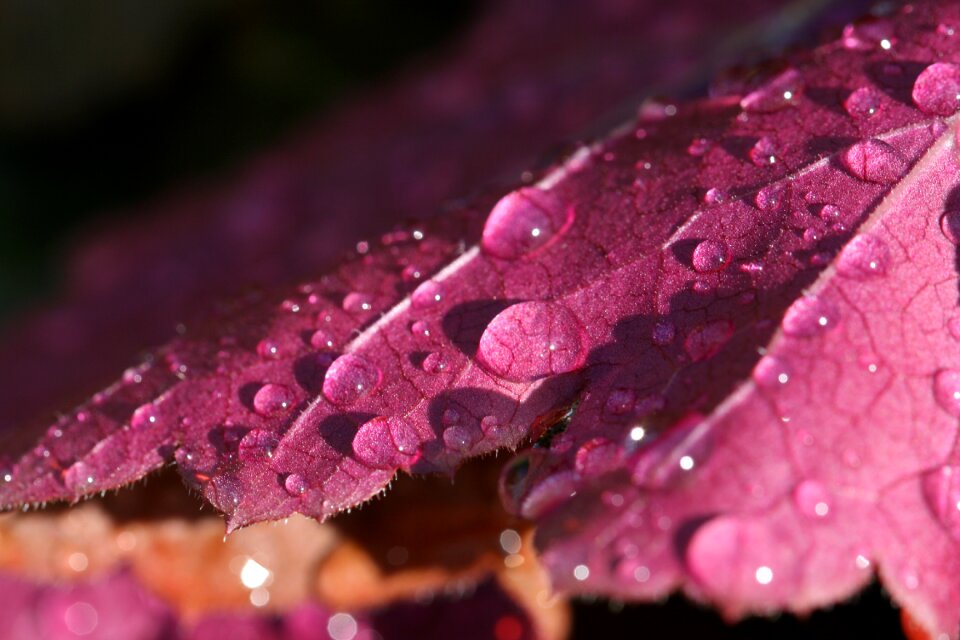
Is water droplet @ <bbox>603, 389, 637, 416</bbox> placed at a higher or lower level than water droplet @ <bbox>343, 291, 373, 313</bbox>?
lower

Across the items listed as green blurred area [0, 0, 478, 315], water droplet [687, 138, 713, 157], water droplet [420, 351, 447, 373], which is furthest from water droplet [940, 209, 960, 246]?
green blurred area [0, 0, 478, 315]

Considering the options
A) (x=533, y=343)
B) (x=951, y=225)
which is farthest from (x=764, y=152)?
(x=533, y=343)

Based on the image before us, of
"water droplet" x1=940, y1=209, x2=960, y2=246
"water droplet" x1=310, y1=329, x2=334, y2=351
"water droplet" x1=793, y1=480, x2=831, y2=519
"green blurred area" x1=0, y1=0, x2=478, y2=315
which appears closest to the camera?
"water droplet" x1=793, y1=480, x2=831, y2=519

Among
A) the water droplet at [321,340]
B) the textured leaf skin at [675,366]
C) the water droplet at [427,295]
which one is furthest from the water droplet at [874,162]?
the water droplet at [321,340]

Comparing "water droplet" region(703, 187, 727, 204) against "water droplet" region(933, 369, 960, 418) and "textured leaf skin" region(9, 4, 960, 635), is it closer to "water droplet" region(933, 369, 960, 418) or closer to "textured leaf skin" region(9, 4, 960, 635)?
"textured leaf skin" region(9, 4, 960, 635)

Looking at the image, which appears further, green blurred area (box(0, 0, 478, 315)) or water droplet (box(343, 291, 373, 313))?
green blurred area (box(0, 0, 478, 315))

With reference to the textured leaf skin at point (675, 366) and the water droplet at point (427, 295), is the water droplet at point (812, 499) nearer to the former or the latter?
the textured leaf skin at point (675, 366)

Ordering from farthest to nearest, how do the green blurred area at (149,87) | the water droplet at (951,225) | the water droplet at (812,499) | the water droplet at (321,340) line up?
the green blurred area at (149,87) < the water droplet at (321,340) < the water droplet at (951,225) < the water droplet at (812,499)
